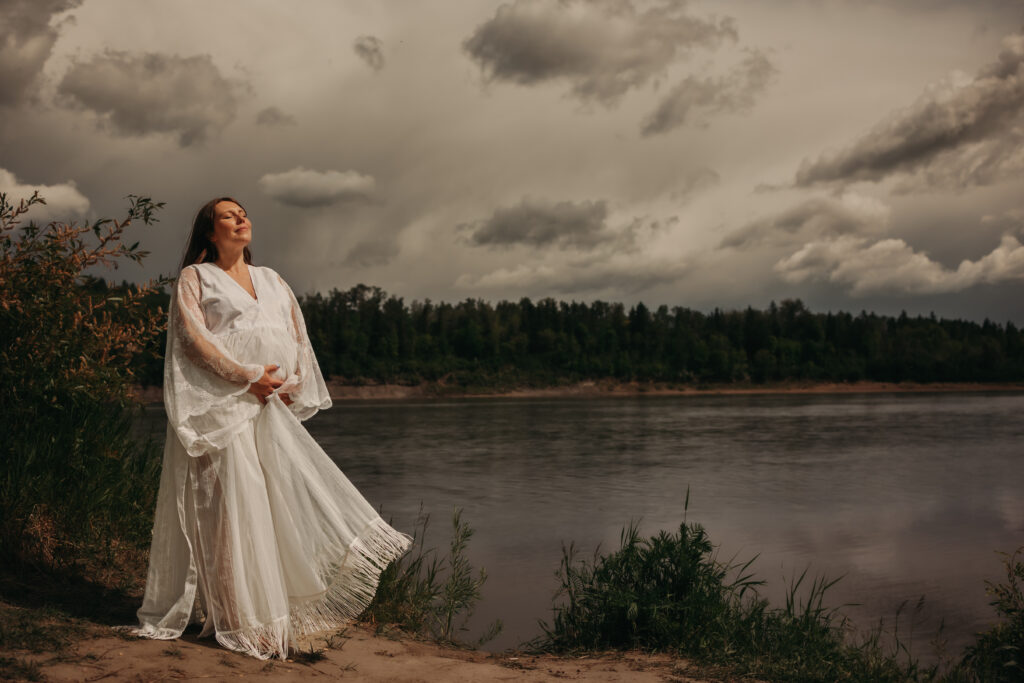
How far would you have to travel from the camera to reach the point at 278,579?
3908mm

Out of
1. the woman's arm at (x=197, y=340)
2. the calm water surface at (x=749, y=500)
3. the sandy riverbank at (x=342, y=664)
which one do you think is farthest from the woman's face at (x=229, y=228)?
the calm water surface at (x=749, y=500)

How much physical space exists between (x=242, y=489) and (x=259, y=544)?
0.94ft

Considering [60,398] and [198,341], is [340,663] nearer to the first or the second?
[198,341]

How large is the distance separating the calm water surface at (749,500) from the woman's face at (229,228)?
378 centimetres

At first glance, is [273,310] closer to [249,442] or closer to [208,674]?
[249,442]

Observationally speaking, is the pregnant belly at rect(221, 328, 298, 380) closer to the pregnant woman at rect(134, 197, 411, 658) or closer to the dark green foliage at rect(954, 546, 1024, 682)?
the pregnant woman at rect(134, 197, 411, 658)

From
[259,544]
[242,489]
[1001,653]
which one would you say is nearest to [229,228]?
[242,489]

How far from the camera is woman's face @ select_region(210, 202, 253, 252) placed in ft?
13.6

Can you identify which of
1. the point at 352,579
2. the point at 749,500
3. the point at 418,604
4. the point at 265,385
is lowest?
the point at 749,500

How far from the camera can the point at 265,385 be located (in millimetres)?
4035

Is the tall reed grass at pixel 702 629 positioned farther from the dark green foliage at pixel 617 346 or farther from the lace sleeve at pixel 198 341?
the dark green foliage at pixel 617 346

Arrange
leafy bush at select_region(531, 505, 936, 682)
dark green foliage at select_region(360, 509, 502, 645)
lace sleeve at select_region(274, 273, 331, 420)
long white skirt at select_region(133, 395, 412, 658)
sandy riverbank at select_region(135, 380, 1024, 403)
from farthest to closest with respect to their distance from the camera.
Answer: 1. sandy riverbank at select_region(135, 380, 1024, 403)
2. dark green foliage at select_region(360, 509, 502, 645)
3. leafy bush at select_region(531, 505, 936, 682)
4. lace sleeve at select_region(274, 273, 331, 420)
5. long white skirt at select_region(133, 395, 412, 658)

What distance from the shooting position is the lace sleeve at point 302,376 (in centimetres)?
438

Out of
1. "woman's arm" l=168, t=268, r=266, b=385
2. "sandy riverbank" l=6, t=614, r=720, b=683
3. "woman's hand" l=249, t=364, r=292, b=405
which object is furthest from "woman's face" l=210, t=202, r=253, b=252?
"sandy riverbank" l=6, t=614, r=720, b=683
